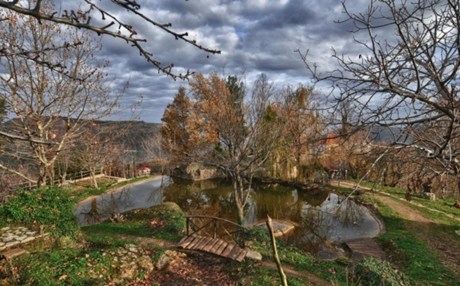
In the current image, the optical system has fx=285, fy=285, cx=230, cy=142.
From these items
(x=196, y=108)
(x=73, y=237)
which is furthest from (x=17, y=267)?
(x=196, y=108)

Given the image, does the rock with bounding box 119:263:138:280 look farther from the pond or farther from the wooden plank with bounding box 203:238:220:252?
the pond

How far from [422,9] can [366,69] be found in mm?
906

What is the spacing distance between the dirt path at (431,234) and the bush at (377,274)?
88.2 inches

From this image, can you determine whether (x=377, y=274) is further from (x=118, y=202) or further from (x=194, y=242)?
(x=118, y=202)

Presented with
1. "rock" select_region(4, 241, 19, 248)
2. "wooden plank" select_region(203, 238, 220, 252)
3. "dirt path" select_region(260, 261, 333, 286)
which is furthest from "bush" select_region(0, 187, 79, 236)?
"dirt path" select_region(260, 261, 333, 286)

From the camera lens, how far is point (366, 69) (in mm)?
3293

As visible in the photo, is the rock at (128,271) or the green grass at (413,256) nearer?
the rock at (128,271)

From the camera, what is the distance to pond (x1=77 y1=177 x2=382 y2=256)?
577 inches

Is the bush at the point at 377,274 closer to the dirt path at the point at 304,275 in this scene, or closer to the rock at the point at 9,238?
the dirt path at the point at 304,275

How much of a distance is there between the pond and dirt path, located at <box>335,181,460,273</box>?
5.33 feet

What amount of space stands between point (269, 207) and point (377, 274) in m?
12.0

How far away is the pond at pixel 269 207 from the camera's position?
1466 cm

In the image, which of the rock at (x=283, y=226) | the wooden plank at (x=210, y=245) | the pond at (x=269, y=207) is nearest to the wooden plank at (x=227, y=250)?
the wooden plank at (x=210, y=245)

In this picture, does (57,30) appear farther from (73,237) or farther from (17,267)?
(17,267)
